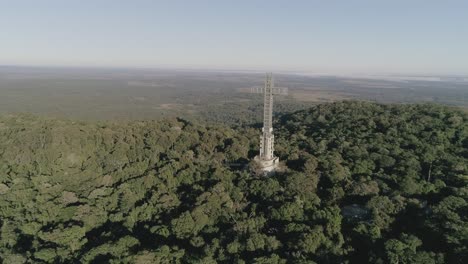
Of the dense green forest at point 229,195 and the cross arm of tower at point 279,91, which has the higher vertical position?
the cross arm of tower at point 279,91

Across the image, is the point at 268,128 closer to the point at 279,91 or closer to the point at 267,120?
the point at 267,120

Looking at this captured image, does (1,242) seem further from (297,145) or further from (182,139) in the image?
(297,145)

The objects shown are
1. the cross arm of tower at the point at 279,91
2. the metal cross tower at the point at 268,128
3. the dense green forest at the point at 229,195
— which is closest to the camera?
the dense green forest at the point at 229,195

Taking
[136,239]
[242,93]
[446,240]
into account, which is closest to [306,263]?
[446,240]

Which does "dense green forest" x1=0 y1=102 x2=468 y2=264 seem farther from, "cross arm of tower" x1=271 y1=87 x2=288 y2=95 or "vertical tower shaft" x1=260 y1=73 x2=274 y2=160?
"cross arm of tower" x1=271 y1=87 x2=288 y2=95

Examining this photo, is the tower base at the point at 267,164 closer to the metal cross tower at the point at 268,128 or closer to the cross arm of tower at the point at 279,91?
the metal cross tower at the point at 268,128

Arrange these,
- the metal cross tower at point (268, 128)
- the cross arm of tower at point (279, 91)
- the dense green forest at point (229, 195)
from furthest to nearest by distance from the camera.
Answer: the metal cross tower at point (268, 128) < the cross arm of tower at point (279, 91) < the dense green forest at point (229, 195)

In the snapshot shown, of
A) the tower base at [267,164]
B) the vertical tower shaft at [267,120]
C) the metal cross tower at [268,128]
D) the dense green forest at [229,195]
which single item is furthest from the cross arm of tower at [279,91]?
the dense green forest at [229,195]

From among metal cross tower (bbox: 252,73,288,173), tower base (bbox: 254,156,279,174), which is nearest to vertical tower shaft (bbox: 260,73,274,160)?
metal cross tower (bbox: 252,73,288,173)

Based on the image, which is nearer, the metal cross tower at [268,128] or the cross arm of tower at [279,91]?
the cross arm of tower at [279,91]
